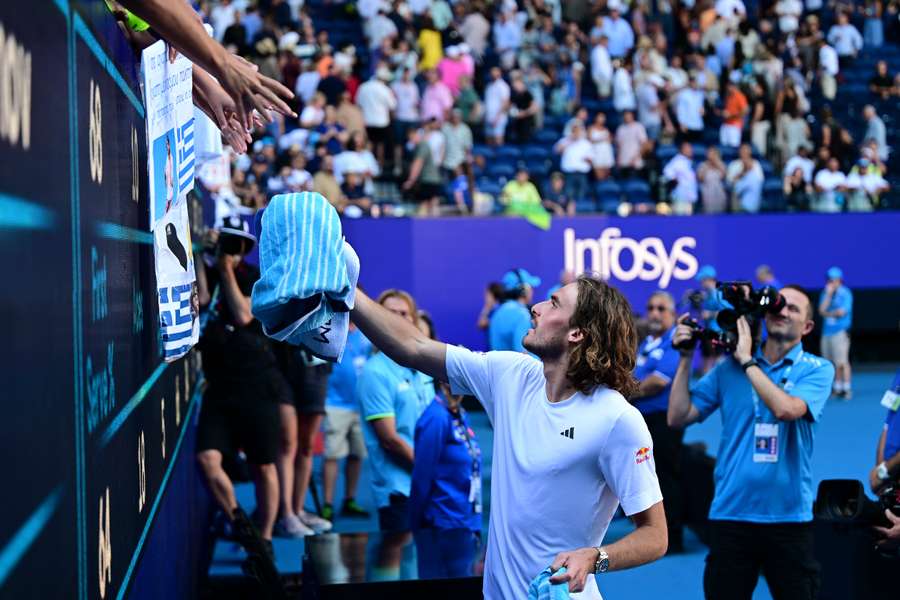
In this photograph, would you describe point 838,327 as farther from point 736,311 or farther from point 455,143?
point 736,311

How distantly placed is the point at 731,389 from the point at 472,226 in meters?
11.4

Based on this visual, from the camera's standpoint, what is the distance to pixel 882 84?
73.4 feet

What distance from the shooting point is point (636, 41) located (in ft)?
75.4

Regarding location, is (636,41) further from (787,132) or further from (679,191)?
(679,191)

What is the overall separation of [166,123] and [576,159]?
1652 cm

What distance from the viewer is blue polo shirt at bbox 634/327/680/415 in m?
8.16

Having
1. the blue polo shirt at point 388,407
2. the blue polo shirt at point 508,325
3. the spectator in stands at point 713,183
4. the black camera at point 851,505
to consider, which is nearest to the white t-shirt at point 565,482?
the black camera at point 851,505

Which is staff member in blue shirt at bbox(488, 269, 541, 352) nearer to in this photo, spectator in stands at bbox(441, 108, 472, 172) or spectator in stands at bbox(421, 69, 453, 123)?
spectator in stands at bbox(441, 108, 472, 172)

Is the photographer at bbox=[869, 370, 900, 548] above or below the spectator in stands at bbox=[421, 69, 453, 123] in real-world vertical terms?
below

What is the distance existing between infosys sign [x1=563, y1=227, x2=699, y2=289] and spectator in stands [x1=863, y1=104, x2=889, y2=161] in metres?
5.89

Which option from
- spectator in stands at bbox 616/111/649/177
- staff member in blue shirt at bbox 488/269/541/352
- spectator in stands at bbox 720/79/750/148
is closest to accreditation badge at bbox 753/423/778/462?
staff member in blue shirt at bbox 488/269/541/352

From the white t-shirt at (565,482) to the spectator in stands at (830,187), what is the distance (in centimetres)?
1621

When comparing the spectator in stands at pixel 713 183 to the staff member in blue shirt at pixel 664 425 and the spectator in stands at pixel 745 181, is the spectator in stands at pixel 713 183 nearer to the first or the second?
the spectator in stands at pixel 745 181

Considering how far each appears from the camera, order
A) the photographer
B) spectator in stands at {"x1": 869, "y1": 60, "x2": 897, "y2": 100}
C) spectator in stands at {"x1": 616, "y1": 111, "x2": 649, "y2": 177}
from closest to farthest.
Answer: the photographer → spectator in stands at {"x1": 616, "y1": 111, "x2": 649, "y2": 177} → spectator in stands at {"x1": 869, "y1": 60, "x2": 897, "y2": 100}
